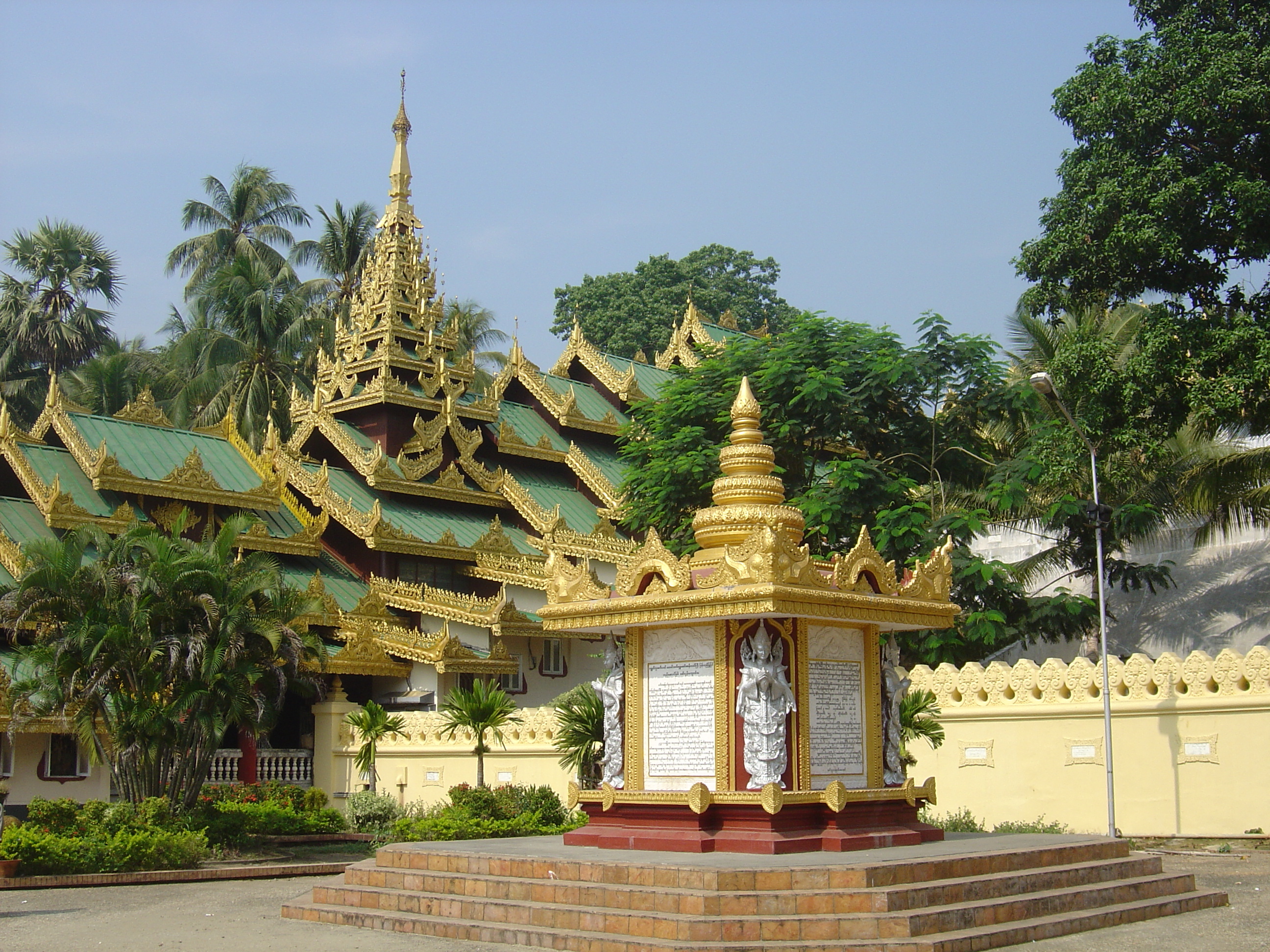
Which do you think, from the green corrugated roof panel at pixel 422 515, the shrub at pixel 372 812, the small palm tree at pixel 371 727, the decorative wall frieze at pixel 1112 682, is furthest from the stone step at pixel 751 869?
the green corrugated roof panel at pixel 422 515

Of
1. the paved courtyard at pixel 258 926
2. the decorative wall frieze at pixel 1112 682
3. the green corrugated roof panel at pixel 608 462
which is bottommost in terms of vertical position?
the paved courtyard at pixel 258 926

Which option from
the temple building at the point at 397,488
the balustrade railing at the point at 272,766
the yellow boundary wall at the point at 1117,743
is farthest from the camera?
the temple building at the point at 397,488

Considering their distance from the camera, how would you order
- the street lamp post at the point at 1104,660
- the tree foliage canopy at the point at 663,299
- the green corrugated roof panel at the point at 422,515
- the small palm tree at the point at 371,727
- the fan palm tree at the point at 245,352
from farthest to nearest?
the tree foliage canopy at the point at 663,299 → the fan palm tree at the point at 245,352 → the green corrugated roof panel at the point at 422,515 → the small palm tree at the point at 371,727 → the street lamp post at the point at 1104,660

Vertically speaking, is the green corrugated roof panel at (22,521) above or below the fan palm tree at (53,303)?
below

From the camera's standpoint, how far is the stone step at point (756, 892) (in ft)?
34.3

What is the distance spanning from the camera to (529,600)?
2945 centimetres

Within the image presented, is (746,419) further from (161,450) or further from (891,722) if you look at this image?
(161,450)

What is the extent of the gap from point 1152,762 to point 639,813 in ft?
25.7

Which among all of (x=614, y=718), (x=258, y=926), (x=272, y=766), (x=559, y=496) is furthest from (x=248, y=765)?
(x=614, y=718)

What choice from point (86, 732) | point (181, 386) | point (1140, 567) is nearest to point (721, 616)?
point (86, 732)

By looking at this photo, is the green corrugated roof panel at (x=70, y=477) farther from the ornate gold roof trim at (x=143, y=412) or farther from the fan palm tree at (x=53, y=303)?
the fan palm tree at (x=53, y=303)

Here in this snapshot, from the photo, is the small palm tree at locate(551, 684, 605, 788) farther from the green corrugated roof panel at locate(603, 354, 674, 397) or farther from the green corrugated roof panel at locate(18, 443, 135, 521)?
the green corrugated roof panel at locate(603, 354, 674, 397)

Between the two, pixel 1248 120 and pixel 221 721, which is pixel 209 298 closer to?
pixel 221 721

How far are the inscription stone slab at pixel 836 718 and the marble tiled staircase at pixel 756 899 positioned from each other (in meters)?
1.21
